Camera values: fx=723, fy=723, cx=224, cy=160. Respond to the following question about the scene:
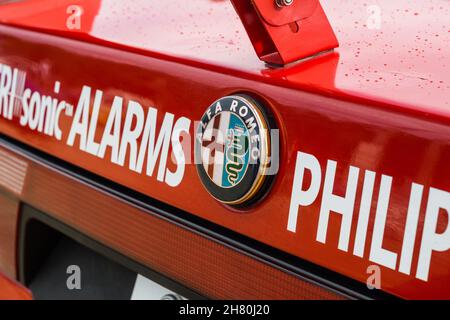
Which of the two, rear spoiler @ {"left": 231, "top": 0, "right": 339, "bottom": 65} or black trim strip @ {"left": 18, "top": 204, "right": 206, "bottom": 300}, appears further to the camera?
black trim strip @ {"left": 18, "top": 204, "right": 206, "bottom": 300}

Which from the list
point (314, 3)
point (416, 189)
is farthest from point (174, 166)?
point (416, 189)

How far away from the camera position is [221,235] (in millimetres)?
1355

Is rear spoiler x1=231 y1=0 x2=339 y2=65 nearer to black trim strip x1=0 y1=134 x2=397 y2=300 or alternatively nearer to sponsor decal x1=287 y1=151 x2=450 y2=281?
sponsor decal x1=287 y1=151 x2=450 y2=281

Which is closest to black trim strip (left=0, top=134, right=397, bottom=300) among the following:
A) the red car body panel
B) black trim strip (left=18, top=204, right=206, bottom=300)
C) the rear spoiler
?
the red car body panel

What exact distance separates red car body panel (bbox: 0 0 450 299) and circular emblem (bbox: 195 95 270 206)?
3 cm

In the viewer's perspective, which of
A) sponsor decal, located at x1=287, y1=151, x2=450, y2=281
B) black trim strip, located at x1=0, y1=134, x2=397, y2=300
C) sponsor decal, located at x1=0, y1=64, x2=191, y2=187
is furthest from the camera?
sponsor decal, located at x1=0, y1=64, x2=191, y2=187

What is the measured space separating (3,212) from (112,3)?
0.62 meters

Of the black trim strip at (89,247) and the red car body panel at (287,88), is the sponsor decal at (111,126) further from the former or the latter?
the black trim strip at (89,247)

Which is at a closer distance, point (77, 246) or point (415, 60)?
point (415, 60)

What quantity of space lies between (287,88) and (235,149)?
0.14 m

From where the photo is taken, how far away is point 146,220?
58.9 inches

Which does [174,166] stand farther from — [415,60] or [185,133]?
[415,60]

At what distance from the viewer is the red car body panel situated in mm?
1076

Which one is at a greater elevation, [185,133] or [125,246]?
[185,133]
